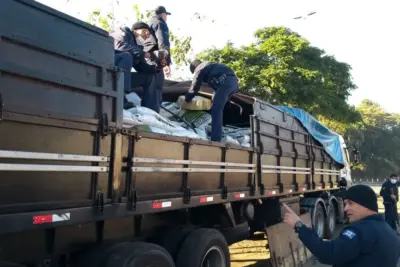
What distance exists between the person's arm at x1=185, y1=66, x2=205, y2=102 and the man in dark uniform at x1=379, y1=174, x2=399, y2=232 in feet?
25.3

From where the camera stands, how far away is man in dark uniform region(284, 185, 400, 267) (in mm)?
2803

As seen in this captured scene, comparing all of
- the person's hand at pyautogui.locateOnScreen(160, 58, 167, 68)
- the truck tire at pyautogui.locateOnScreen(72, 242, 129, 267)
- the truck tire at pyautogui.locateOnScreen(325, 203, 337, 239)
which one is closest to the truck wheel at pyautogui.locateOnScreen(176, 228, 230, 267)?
the truck tire at pyautogui.locateOnScreen(72, 242, 129, 267)

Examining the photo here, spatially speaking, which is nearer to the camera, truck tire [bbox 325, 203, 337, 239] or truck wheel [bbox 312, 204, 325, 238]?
truck wheel [bbox 312, 204, 325, 238]

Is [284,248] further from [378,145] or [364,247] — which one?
[378,145]

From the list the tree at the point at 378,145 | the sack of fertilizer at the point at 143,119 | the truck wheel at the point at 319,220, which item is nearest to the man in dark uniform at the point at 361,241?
the sack of fertilizer at the point at 143,119

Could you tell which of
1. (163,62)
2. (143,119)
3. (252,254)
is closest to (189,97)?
(163,62)

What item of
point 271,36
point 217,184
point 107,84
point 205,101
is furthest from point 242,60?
point 107,84

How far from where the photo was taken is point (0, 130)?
259 cm

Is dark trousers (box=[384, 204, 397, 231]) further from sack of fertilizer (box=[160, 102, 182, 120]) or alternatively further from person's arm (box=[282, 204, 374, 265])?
person's arm (box=[282, 204, 374, 265])

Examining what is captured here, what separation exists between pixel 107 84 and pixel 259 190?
3.26m

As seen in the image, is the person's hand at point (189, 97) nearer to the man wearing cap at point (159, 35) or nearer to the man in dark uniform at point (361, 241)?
the man wearing cap at point (159, 35)

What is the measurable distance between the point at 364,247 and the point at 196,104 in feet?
12.7

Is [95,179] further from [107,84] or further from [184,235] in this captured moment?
[184,235]

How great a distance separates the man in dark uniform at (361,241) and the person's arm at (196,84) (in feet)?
11.7
